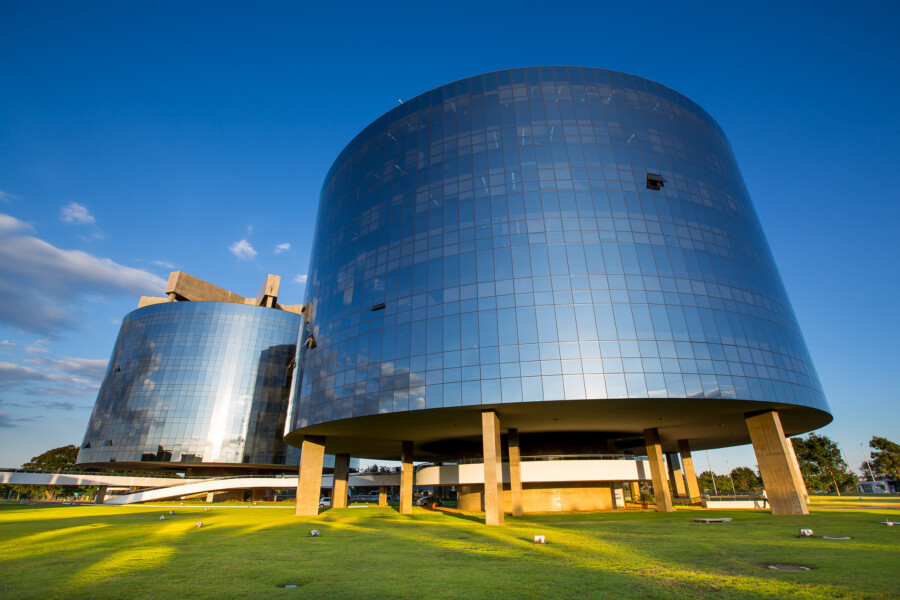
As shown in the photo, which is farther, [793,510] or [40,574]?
[793,510]

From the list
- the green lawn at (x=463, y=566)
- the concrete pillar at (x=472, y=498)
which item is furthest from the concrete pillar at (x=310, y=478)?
the green lawn at (x=463, y=566)

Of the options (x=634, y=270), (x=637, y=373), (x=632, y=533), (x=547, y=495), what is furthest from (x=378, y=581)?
(x=547, y=495)

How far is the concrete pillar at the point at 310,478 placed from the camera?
4112 cm

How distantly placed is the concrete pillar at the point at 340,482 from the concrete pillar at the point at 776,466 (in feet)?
144

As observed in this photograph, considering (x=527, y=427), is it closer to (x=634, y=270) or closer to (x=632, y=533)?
(x=634, y=270)

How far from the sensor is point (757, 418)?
33875mm

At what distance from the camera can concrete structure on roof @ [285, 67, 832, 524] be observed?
3023 cm

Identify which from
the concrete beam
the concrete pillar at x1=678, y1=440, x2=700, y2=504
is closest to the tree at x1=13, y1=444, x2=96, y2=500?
the concrete beam

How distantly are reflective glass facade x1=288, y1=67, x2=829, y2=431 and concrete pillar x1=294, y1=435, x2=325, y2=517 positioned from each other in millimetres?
4643

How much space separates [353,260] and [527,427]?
22.4m

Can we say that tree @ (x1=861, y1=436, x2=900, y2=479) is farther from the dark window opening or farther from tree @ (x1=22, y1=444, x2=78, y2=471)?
tree @ (x1=22, y1=444, x2=78, y2=471)

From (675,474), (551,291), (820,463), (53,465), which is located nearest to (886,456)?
(820,463)

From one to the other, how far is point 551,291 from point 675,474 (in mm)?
48114

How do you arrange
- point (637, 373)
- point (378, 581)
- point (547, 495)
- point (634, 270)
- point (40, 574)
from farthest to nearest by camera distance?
point (547, 495) < point (634, 270) < point (637, 373) < point (40, 574) < point (378, 581)
